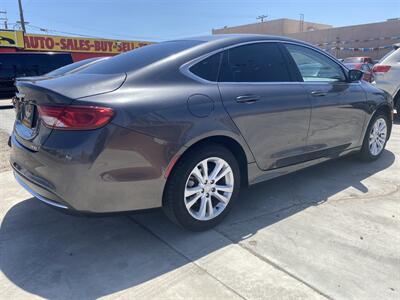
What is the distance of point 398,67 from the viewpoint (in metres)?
7.89

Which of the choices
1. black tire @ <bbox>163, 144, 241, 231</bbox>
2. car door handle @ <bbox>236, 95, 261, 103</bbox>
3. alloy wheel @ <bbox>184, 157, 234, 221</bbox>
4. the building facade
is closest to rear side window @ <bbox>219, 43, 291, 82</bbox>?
car door handle @ <bbox>236, 95, 261, 103</bbox>

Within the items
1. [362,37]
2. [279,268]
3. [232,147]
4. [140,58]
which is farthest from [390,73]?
[362,37]

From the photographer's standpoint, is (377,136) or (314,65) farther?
(377,136)

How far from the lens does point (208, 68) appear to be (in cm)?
314

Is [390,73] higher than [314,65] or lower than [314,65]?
lower

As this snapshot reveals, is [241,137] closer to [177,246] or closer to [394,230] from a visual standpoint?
[177,246]

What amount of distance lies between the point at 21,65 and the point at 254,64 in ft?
41.3

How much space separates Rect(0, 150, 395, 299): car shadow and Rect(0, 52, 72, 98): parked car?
1109 cm

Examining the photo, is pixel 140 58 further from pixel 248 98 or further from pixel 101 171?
pixel 101 171

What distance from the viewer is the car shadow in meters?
2.55

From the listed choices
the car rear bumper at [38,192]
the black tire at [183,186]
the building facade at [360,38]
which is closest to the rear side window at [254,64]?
the black tire at [183,186]

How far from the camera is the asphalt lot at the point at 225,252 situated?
245 cm

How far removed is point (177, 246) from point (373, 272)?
143cm

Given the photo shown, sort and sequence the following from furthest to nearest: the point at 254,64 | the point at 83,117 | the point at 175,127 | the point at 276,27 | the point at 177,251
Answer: the point at 276,27, the point at 254,64, the point at 177,251, the point at 175,127, the point at 83,117
